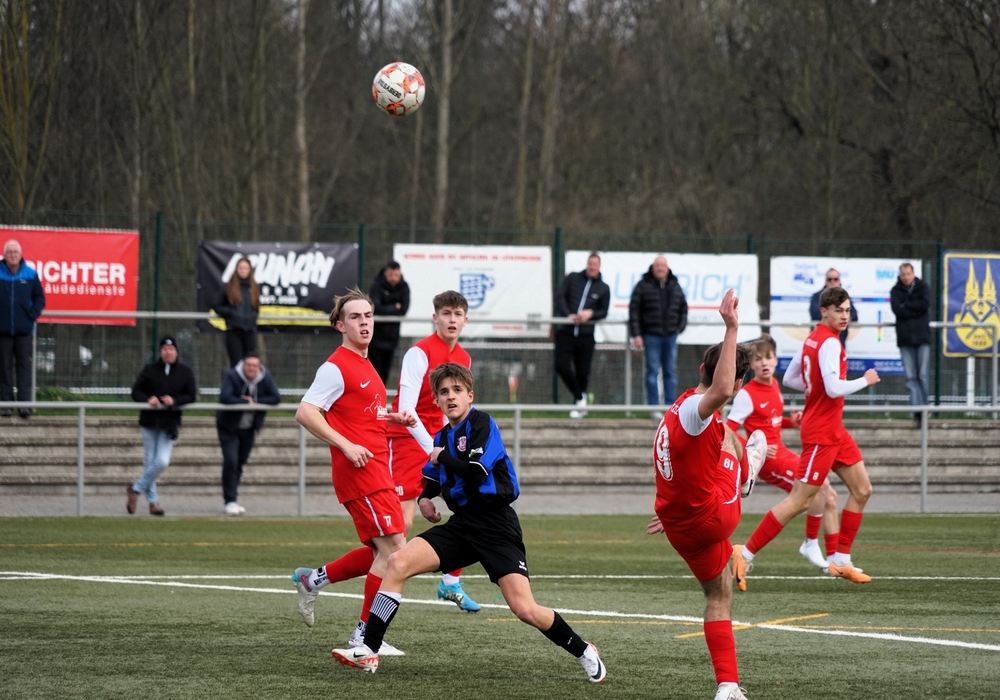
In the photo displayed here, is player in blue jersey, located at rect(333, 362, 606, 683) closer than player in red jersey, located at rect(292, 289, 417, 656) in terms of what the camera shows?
Yes

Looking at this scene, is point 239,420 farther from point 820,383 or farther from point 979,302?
point 979,302

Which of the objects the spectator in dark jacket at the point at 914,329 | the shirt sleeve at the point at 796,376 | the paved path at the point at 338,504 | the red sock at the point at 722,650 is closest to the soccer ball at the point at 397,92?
the shirt sleeve at the point at 796,376

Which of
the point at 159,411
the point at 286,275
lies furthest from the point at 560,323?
the point at 159,411

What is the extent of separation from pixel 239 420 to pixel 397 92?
5.17m

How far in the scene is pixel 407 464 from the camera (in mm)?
8633

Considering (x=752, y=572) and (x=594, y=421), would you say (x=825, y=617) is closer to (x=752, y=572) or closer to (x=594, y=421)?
(x=752, y=572)

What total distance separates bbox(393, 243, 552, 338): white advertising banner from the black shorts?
40.8 ft

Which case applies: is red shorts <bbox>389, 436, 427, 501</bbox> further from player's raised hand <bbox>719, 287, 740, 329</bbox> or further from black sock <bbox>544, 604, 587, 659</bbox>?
player's raised hand <bbox>719, 287, 740, 329</bbox>

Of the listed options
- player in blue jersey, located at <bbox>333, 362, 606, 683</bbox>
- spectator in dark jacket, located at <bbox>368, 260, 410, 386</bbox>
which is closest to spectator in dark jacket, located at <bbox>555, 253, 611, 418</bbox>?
spectator in dark jacket, located at <bbox>368, 260, 410, 386</bbox>

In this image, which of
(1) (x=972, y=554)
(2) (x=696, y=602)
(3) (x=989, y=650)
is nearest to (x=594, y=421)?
(1) (x=972, y=554)

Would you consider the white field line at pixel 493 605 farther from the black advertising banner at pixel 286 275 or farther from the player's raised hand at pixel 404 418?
the black advertising banner at pixel 286 275

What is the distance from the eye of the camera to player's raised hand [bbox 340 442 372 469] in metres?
6.52

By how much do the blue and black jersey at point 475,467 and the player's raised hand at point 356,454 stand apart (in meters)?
0.48

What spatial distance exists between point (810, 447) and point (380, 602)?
487cm
